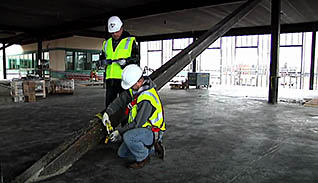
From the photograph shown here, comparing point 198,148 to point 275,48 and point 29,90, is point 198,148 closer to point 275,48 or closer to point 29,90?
point 275,48

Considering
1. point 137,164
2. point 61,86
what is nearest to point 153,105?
point 137,164

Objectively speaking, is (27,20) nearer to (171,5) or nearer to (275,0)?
(171,5)

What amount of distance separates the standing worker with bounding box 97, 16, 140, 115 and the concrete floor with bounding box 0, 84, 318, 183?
102cm

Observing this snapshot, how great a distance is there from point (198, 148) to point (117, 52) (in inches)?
71.6

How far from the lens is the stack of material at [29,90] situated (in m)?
8.63

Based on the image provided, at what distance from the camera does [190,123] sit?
5.55 meters

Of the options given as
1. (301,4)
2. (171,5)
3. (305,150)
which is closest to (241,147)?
(305,150)

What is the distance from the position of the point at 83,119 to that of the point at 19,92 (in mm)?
4133

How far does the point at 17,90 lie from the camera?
28.4 ft

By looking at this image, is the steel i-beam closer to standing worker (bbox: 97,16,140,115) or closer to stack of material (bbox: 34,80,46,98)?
standing worker (bbox: 97,16,140,115)

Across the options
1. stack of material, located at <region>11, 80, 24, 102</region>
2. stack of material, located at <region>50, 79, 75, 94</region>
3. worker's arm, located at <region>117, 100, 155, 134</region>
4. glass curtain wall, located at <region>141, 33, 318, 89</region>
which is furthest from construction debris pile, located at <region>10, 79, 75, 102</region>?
glass curtain wall, located at <region>141, 33, 318, 89</region>

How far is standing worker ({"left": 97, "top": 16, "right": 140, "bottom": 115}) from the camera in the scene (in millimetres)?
3521

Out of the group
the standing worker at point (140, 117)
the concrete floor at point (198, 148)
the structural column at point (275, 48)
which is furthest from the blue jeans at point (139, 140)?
the structural column at point (275, 48)

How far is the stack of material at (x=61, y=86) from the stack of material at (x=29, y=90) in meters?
1.77
